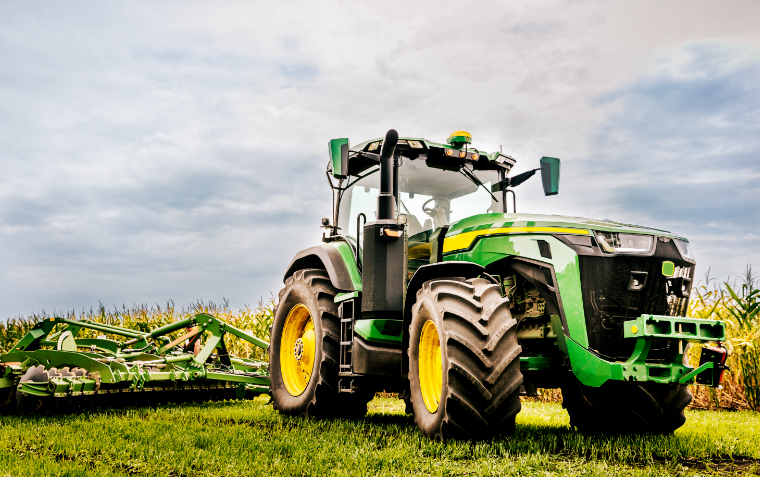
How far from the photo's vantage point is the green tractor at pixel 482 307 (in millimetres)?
4574

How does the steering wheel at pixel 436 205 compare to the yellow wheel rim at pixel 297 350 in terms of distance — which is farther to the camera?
the yellow wheel rim at pixel 297 350

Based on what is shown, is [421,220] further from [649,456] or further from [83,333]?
[83,333]

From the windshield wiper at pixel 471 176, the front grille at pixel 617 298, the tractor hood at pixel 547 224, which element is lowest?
the front grille at pixel 617 298

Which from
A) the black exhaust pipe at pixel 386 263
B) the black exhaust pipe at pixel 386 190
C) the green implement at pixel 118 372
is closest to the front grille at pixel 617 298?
the black exhaust pipe at pixel 386 263

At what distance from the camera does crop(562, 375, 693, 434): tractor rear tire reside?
18.8 feet

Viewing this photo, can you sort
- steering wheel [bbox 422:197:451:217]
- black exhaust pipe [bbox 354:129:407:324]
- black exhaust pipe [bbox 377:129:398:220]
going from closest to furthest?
1. black exhaust pipe [bbox 354:129:407:324]
2. black exhaust pipe [bbox 377:129:398:220]
3. steering wheel [bbox 422:197:451:217]

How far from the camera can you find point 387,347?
225 inches

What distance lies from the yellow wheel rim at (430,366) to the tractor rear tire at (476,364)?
0.28 metres

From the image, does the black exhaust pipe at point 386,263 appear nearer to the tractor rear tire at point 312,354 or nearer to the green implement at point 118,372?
the tractor rear tire at point 312,354

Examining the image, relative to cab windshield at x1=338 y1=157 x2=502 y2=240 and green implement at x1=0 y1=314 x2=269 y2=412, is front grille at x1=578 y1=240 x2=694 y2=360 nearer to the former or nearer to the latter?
cab windshield at x1=338 y1=157 x2=502 y2=240

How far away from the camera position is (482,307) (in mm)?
4531

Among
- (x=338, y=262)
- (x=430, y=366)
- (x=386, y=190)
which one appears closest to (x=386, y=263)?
(x=386, y=190)

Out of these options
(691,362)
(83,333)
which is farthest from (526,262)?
(83,333)

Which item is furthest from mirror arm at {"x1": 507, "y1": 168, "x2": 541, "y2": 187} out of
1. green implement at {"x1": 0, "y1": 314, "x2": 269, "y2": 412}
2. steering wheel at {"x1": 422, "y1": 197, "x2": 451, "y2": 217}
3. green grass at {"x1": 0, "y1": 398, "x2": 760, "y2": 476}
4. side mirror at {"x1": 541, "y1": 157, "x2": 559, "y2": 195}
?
green implement at {"x1": 0, "y1": 314, "x2": 269, "y2": 412}
